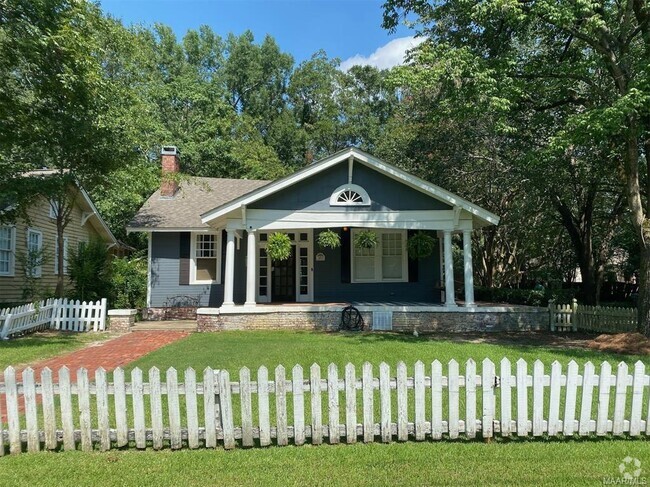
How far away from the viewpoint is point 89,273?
15.8 meters

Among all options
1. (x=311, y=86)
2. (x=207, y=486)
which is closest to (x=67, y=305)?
(x=207, y=486)

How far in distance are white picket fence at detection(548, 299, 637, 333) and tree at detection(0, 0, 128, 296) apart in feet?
48.4

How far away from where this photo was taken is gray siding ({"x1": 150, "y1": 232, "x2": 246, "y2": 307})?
1694 centimetres

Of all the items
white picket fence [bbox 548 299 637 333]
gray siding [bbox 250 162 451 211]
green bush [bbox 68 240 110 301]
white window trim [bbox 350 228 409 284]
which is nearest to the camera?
white picket fence [bbox 548 299 637 333]

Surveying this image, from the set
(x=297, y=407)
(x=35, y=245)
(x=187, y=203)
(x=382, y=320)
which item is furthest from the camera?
(x=187, y=203)

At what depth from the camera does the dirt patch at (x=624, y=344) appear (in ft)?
34.9

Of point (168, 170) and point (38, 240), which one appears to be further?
point (168, 170)

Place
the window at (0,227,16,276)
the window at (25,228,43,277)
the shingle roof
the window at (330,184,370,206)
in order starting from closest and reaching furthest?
the window at (330,184,370,206) < the window at (0,227,16,276) < the shingle roof < the window at (25,228,43,277)

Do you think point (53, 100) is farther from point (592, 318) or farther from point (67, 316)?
point (592, 318)

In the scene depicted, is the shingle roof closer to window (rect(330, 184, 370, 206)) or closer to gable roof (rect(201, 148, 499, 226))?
gable roof (rect(201, 148, 499, 226))

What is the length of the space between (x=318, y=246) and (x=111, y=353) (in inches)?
Result: 322

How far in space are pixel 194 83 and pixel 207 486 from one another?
123 feet

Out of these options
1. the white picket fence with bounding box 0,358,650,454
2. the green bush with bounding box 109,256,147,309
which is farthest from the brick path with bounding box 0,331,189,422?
the green bush with bounding box 109,256,147,309

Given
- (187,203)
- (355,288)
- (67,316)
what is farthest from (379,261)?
(67,316)
